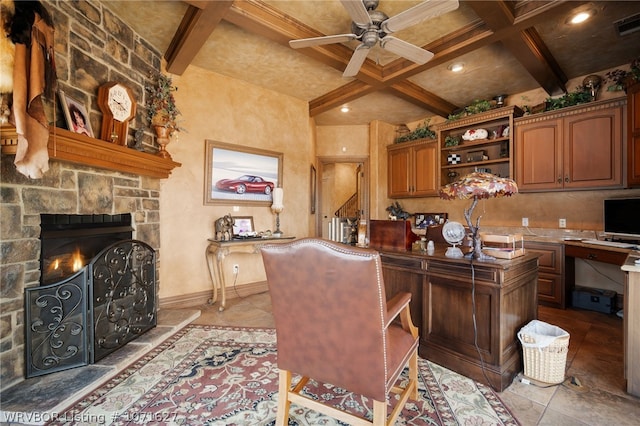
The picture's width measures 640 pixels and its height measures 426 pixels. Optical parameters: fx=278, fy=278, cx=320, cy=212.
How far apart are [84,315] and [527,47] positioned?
459 centimetres

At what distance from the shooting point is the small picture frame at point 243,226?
12.2 ft

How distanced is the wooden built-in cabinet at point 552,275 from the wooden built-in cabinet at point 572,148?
79 cm

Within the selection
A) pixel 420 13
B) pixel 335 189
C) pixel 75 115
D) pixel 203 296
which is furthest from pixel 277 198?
Result: pixel 335 189

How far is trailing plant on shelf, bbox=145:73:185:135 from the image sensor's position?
2928 mm

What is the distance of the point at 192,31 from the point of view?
2594 mm

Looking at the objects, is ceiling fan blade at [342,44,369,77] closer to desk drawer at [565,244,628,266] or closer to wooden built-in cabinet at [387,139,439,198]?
wooden built-in cabinet at [387,139,439,198]

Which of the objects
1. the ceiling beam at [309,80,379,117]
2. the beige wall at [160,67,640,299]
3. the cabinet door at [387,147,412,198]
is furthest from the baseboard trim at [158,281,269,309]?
the cabinet door at [387,147,412,198]

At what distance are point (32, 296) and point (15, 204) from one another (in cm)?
61

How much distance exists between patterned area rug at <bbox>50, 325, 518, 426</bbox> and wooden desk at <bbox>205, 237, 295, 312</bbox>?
1.07m

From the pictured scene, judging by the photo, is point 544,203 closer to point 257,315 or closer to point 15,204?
point 257,315

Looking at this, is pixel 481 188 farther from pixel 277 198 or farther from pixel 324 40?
pixel 277 198

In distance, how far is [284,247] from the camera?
1242mm

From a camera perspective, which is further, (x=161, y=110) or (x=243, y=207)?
(x=243, y=207)

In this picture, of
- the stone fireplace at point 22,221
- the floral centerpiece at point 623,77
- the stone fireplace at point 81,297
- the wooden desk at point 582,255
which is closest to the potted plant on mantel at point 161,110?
the stone fireplace at point 22,221
